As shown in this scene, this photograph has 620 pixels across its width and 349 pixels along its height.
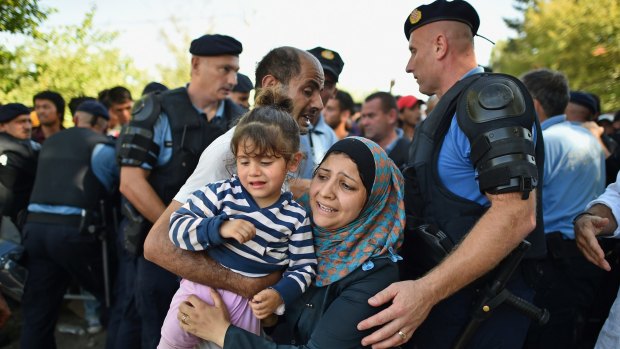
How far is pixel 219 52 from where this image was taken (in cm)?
346

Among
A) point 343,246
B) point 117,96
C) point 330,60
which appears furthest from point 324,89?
point 117,96

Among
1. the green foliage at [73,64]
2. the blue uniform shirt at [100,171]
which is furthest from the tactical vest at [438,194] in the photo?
the green foliage at [73,64]

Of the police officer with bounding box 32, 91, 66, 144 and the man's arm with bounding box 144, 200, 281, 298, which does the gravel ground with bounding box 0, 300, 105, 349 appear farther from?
A: the man's arm with bounding box 144, 200, 281, 298

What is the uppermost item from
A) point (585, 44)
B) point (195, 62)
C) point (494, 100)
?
point (585, 44)

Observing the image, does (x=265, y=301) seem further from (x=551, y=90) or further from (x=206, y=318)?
(x=551, y=90)

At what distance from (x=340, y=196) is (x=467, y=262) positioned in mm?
514

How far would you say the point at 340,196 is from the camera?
178 centimetres

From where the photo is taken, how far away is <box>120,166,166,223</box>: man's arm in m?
3.04

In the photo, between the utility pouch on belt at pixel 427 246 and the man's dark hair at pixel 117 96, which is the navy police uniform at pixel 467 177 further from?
the man's dark hair at pixel 117 96

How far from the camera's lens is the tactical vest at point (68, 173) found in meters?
3.92

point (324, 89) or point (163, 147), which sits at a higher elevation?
point (324, 89)

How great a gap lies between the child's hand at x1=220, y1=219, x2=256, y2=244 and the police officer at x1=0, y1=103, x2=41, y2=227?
3.62m

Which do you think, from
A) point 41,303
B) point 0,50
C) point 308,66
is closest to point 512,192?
point 308,66

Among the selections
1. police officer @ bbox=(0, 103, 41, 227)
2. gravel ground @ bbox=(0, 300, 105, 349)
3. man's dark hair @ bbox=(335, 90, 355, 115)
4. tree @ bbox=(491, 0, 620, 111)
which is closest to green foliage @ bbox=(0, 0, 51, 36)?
police officer @ bbox=(0, 103, 41, 227)
